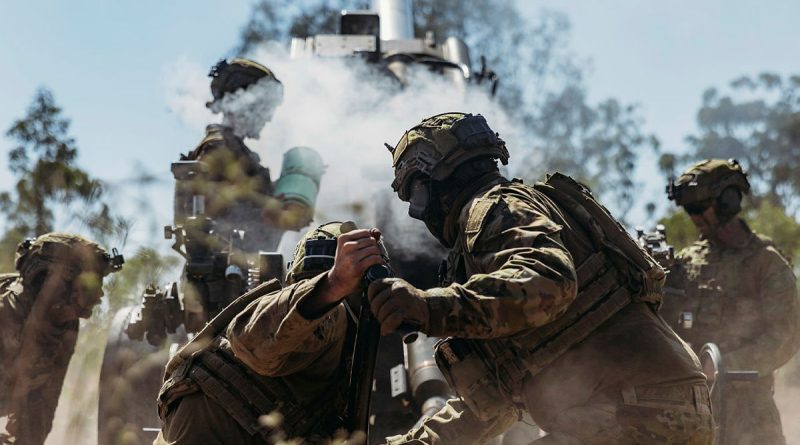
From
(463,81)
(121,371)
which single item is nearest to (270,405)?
(121,371)

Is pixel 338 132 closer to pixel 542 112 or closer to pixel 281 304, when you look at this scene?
pixel 281 304

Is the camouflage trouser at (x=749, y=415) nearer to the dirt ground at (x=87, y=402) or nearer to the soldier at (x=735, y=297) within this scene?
the soldier at (x=735, y=297)

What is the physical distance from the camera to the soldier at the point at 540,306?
131 inches

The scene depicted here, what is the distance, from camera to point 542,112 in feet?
98.3

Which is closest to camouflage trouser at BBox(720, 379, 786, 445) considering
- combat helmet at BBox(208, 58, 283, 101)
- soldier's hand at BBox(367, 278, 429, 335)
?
combat helmet at BBox(208, 58, 283, 101)

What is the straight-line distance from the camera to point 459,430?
4.39 meters

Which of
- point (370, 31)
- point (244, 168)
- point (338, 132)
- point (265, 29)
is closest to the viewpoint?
point (244, 168)

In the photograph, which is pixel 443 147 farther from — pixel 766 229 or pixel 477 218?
pixel 766 229

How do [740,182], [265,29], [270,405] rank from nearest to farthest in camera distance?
[270,405] < [740,182] < [265,29]

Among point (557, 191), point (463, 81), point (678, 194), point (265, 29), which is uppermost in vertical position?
point (265, 29)

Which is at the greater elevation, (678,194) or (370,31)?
(370,31)

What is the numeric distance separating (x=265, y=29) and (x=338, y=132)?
2092 cm

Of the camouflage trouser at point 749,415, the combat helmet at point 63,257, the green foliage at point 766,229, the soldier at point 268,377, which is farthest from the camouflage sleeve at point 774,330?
the green foliage at point 766,229

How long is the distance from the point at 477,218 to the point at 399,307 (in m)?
0.59
